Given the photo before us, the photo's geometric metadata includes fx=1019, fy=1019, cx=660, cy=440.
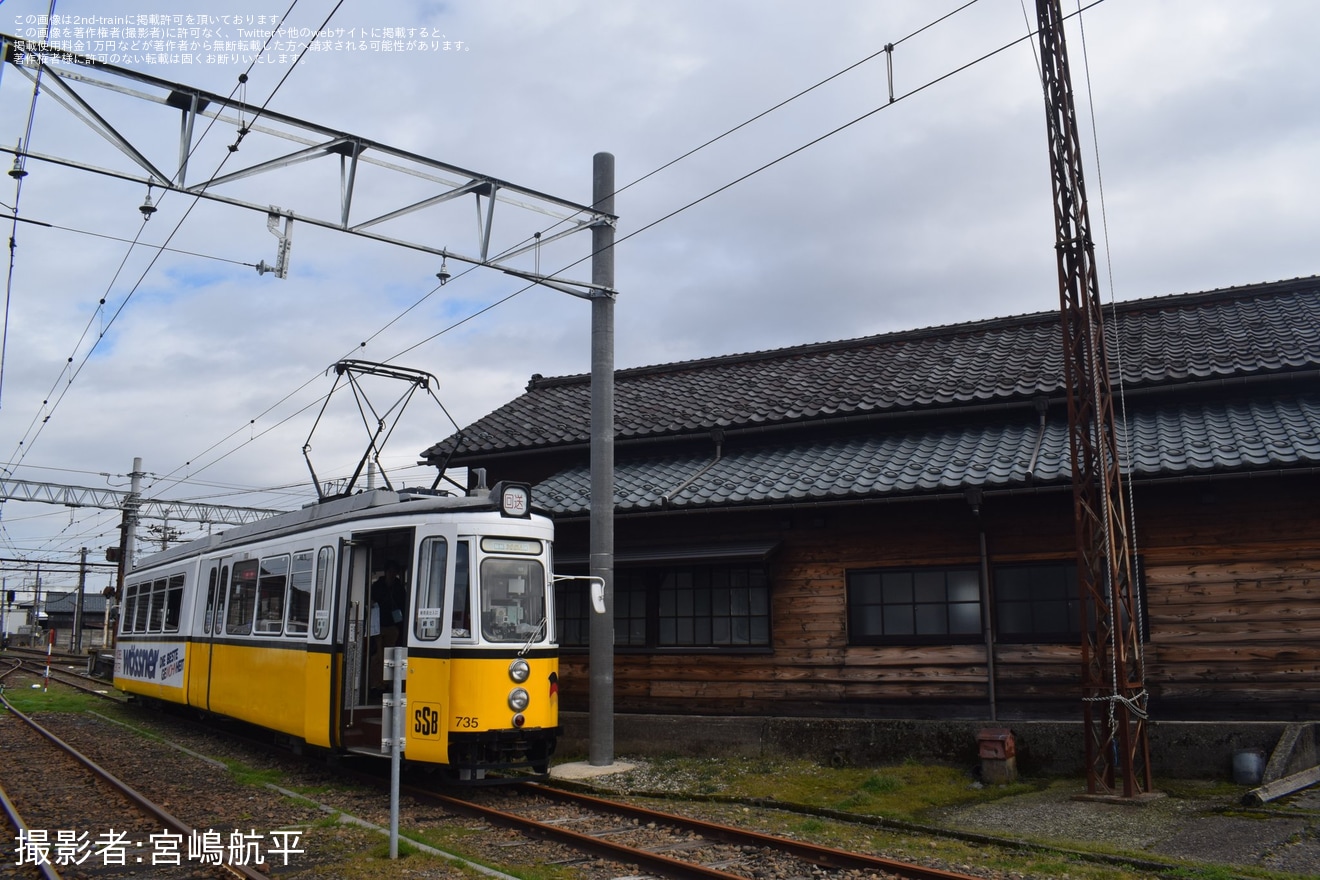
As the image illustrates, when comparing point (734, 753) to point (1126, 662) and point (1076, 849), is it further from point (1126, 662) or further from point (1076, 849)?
point (1076, 849)

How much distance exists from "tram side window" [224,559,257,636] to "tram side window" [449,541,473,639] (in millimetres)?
4447

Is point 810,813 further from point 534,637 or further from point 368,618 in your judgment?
point 368,618

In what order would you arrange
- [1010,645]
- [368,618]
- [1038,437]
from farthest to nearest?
[1038,437] → [1010,645] → [368,618]

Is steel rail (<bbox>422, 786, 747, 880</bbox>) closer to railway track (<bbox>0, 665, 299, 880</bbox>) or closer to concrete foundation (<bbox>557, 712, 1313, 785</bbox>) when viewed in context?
railway track (<bbox>0, 665, 299, 880</bbox>)

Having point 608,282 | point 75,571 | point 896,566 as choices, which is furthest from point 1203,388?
point 75,571

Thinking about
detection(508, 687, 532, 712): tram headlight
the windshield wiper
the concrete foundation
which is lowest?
the concrete foundation

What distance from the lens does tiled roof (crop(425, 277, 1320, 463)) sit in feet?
42.1

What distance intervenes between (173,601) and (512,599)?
8.90m

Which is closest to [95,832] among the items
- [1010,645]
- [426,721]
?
[426,721]

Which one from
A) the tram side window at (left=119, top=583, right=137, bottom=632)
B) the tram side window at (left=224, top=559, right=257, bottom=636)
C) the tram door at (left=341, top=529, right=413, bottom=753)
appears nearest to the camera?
the tram door at (left=341, top=529, right=413, bottom=753)

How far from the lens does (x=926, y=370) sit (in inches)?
605

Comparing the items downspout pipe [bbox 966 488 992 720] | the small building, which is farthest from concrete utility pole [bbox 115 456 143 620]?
the small building

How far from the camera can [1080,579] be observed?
927 centimetres

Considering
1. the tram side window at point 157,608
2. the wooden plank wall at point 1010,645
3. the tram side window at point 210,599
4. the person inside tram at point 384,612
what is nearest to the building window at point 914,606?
the wooden plank wall at point 1010,645
